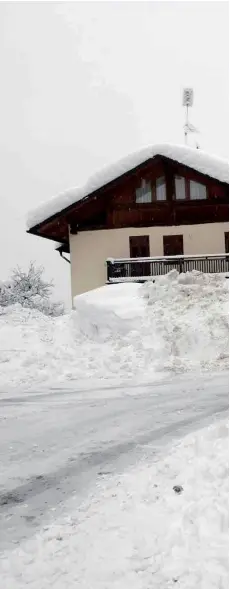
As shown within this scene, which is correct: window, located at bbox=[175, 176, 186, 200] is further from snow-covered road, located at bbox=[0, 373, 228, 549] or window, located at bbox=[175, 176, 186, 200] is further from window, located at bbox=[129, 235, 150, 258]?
snow-covered road, located at bbox=[0, 373, 228, 549]

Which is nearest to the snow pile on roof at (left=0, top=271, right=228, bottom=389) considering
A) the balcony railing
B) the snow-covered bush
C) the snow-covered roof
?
the balcony railing

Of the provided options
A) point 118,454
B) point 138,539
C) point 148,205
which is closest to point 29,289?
point 148,205

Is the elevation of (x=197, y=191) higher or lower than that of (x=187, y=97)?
lower

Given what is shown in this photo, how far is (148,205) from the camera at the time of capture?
1978 cm

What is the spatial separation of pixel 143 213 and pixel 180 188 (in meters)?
1.83

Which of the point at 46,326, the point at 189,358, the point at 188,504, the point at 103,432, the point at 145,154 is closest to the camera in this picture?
the point at 188,504

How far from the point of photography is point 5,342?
1248 cm

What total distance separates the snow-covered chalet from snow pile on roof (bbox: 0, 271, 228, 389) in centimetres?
468

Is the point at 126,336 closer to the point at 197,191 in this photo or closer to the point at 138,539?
the point at 138,539

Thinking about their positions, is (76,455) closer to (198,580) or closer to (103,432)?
(103,432)

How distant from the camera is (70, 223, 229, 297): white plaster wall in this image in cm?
1934

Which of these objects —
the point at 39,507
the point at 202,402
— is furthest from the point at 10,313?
the point at 39,507

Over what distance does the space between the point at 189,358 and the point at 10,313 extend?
6.82 m

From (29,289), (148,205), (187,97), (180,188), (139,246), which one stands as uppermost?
(187,97)
